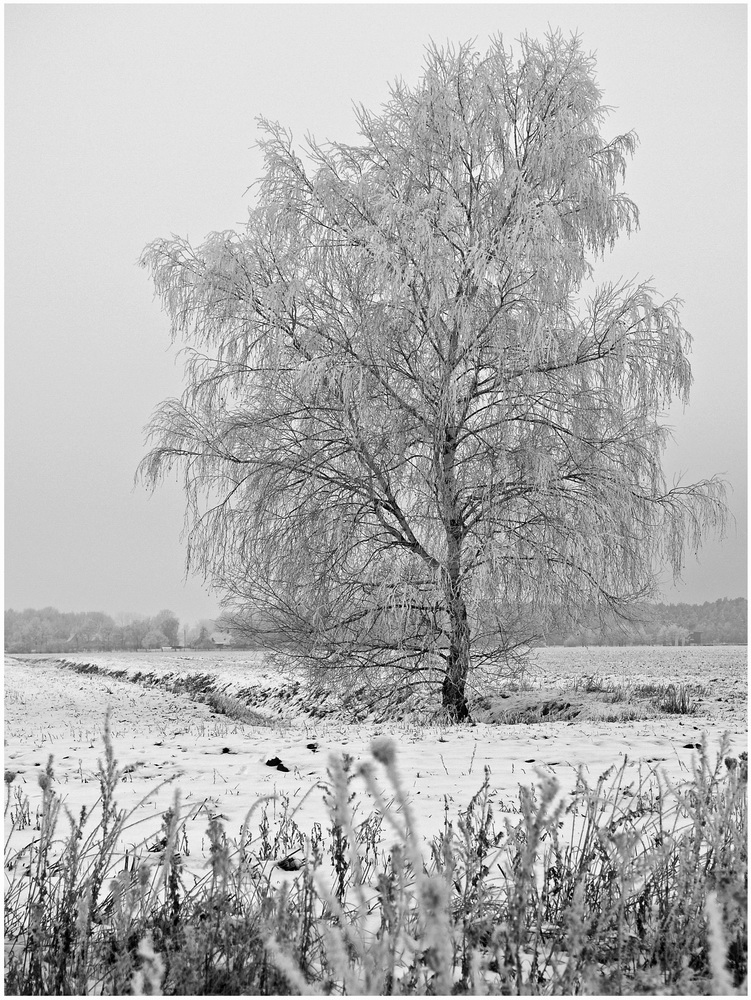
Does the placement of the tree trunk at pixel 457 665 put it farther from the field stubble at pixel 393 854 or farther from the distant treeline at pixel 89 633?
the distant treeline at pixel 89 633

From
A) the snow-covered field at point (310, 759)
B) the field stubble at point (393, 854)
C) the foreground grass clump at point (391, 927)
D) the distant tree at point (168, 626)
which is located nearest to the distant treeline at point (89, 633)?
the distant tree at point (168, 626)

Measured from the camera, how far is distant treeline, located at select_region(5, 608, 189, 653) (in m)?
42.3

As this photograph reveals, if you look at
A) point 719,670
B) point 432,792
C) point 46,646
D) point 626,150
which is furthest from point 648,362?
point 46,646

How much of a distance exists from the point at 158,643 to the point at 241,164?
40509 mm

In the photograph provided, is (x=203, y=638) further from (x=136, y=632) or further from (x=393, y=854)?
(x=393, y=854)

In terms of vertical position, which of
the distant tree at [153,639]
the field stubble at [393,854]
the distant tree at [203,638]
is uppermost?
the field stubble at [393,854]

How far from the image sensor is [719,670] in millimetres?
17547

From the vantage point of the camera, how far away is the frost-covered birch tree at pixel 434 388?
331 inches

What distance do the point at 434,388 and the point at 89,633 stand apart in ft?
151

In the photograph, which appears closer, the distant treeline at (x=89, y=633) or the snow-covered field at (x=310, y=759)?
the snow-covered field at (x=310, y=759)

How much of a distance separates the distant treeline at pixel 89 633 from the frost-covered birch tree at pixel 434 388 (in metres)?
33.9

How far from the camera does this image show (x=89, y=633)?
48062 millimetres

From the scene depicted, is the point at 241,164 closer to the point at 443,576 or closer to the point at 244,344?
the point at 244,344

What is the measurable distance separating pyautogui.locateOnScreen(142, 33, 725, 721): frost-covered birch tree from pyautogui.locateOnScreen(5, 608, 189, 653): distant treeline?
3387cm
